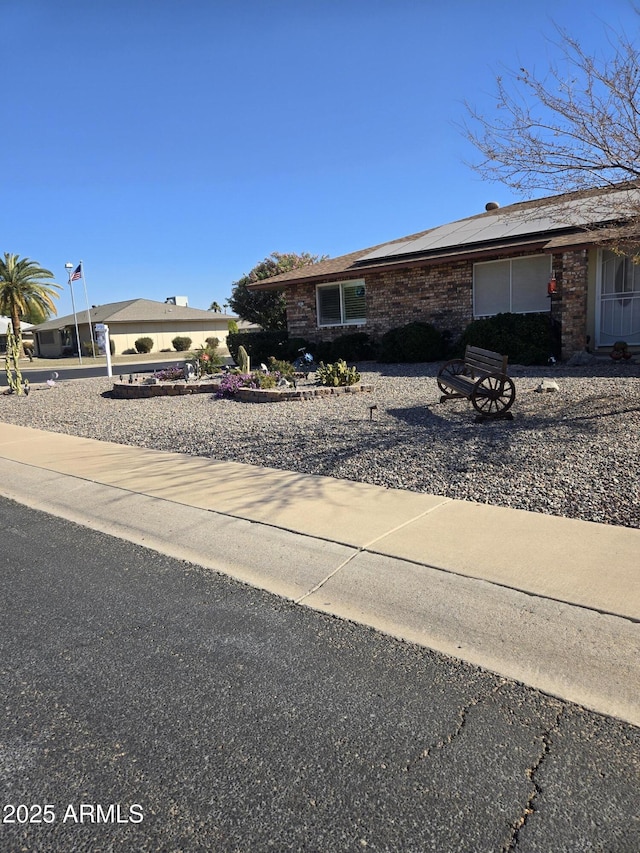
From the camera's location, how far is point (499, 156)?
851cm

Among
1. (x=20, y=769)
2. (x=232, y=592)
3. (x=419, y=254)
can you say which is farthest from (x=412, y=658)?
(x=419, y=254)

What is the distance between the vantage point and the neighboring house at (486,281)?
47.3ft

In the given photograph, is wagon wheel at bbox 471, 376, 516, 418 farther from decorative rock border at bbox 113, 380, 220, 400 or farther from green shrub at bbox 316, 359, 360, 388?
decorative rock border at bbox 113, 380, 220, 400

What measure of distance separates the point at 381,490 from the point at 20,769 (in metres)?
4.14

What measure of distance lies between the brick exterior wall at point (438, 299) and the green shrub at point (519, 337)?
428 mm

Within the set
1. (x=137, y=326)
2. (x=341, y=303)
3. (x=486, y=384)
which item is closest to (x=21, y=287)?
(x=137, y=326)

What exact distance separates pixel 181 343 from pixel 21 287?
13.2 metres

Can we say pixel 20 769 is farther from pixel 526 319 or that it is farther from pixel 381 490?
pixel 526 319

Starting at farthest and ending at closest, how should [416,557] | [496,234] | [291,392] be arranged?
1. [496,234]
2. [291,392]
3. [416,557]

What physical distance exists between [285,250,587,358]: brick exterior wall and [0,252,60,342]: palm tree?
118 feet

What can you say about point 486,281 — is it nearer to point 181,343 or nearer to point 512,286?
point 512,286

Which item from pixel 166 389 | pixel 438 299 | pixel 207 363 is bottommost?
pixel 166 389

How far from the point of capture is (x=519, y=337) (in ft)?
48.9

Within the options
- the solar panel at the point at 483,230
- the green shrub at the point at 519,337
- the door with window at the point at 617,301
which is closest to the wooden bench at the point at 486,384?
the solar panel at the point at 483,230
